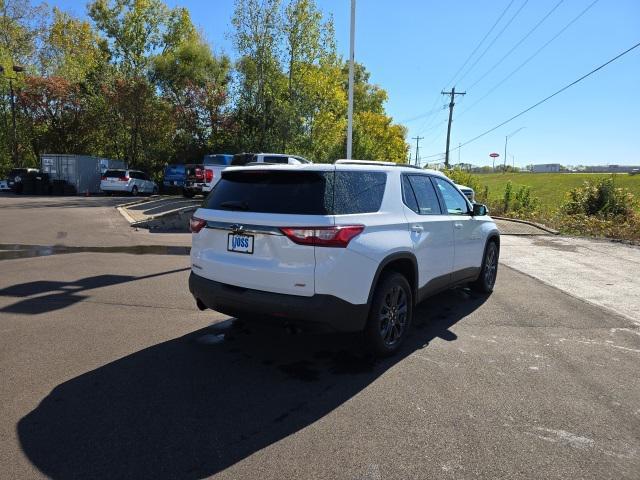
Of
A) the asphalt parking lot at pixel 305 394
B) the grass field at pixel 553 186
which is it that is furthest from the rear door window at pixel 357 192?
the grass field at pixel 553 186

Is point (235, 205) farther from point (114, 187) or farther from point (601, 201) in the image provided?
point (114, 187)

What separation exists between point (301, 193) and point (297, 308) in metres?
0.97

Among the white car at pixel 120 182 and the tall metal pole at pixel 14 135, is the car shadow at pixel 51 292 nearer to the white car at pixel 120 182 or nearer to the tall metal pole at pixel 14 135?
the white car at pixel 120 182

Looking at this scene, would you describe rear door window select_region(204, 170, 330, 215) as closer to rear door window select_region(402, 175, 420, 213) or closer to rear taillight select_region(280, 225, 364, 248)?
rear taillight select_region(280, 225, 364, 248)

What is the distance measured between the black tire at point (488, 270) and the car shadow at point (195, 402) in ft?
6.87

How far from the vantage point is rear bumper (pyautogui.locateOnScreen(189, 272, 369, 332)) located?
392 centimetres

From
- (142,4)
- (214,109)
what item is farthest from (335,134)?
(142,4)

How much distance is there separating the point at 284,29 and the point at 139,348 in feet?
94.1

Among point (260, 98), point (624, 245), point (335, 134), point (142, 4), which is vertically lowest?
point (624, 245)

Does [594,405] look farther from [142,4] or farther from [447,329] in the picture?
[142,4]

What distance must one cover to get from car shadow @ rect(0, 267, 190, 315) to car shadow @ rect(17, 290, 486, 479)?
2.24m

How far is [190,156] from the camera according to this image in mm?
36812

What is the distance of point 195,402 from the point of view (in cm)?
362

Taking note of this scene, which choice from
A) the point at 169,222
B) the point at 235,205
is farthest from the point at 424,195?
the point at 169,222
